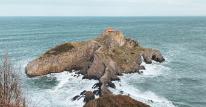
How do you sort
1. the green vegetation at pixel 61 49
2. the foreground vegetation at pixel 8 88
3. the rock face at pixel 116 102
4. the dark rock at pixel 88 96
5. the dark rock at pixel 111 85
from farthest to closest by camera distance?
1. the green vegetation at pixel 61 49
2. the dark rock at pixel 111 85
3. the dark rock at pixel 88 96
4. the rock face at pixel 116 102
5. the foreground vegetation at pixel 8 88

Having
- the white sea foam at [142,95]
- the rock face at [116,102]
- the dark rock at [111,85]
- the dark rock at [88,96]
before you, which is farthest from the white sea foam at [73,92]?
the rock face at [116,102]

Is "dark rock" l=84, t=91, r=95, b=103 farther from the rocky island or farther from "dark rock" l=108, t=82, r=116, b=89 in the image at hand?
"dark rock" l=108, t=82, r=116, b=89

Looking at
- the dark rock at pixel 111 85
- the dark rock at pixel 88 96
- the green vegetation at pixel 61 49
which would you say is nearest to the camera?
the dark rock at pixel 88 96

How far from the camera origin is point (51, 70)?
2800 inches

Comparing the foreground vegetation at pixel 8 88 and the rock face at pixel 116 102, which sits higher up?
the foreground vegetation at pixel 8 88

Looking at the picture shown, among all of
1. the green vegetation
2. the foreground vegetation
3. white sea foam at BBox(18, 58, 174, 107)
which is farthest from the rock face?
the green vegetation

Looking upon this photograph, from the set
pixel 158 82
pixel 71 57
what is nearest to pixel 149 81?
pixel 158 82

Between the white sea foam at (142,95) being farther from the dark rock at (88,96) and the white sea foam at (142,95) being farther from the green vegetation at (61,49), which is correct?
the green vegetation at (61,49)

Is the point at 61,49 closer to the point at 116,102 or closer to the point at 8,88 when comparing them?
the point at 116,102

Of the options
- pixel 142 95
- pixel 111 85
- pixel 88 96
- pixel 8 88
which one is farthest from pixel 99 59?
pixel 8 88

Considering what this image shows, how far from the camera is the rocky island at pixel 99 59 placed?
65.4 metres

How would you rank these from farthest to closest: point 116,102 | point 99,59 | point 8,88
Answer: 1. point 99,59
2. point 116,102
3. point 8,88

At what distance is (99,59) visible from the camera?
2611 inches

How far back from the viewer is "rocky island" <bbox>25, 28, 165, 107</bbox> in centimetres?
6544
